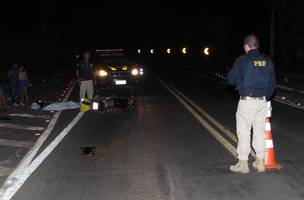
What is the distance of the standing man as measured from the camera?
56.4 ft

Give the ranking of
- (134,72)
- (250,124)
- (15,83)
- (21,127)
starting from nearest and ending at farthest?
(250,124)
(21,127)
(15,83)
(134,72)

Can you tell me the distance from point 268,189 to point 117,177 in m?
2.13

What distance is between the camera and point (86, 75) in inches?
680

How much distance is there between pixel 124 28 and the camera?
463ft

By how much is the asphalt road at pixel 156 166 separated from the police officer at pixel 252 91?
348mm

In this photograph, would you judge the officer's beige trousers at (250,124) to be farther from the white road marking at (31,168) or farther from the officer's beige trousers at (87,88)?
the officer's beige trousers at (87,88)

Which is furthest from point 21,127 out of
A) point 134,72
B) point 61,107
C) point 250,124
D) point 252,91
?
point 134,72

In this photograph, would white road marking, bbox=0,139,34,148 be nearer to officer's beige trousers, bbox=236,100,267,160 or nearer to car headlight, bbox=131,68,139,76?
officer's beige trousers, bbox=236,100,267,160

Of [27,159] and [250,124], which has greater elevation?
[250,124]

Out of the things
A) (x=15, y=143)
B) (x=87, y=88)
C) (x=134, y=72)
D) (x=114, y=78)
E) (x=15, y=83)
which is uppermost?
(x=134, y=72)

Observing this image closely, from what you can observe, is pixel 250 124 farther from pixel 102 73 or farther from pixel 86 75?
pixel 102 73

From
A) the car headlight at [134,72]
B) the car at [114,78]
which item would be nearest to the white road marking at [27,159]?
the car at [114,78]

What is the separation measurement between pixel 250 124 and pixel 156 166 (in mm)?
1612

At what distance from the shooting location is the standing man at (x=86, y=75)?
1720cm
